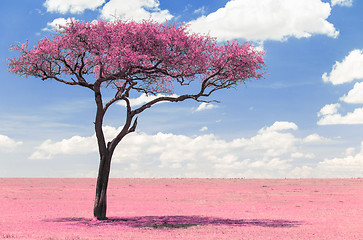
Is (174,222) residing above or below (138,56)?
below

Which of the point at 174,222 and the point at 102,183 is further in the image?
the point at 102,183

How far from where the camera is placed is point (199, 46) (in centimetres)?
2592

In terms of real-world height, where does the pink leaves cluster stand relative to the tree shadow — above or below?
above

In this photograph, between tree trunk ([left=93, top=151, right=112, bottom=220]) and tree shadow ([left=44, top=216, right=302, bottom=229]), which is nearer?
tree shadow ([left=44, top=216, right=302, bottom=229])

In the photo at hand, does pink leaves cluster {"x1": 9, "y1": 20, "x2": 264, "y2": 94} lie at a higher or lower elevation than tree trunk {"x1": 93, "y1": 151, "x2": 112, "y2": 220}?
higher

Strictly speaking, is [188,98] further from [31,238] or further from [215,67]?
[31,238]

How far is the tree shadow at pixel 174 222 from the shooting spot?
24312mm

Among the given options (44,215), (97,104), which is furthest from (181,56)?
(44,215)

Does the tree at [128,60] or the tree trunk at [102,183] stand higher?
the tree at [128,60]

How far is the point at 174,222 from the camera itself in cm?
2559

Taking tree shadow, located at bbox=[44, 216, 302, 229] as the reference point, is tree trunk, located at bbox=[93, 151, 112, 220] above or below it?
above

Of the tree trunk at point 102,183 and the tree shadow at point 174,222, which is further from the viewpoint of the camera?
the tree trunk at point 102,183

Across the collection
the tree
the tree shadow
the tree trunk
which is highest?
the tree

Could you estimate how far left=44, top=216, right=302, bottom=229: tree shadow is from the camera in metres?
24.3
